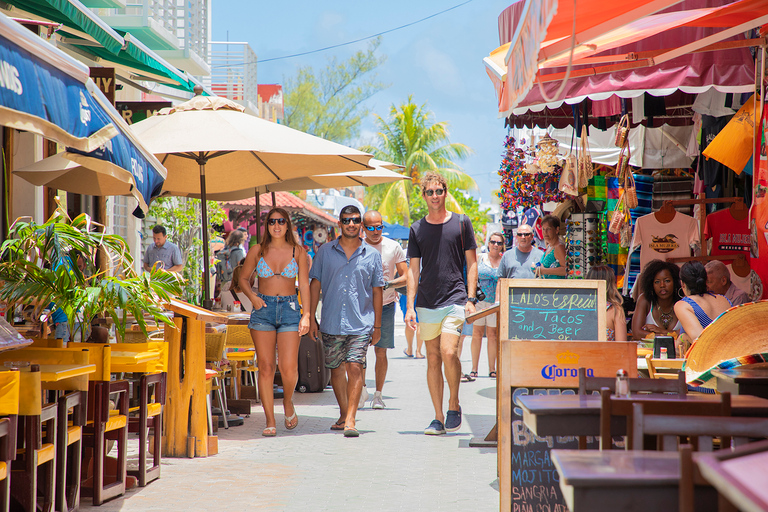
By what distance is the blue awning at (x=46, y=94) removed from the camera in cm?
314

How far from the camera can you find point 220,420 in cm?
775

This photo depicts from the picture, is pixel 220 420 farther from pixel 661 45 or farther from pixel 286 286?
pixel 661 45

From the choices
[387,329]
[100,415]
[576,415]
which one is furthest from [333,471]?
[576,415]

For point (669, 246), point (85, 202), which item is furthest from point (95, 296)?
point (85, 202)

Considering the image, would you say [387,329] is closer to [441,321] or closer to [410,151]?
[441,321]

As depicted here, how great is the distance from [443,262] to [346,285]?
924 mm

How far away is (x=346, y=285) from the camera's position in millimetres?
7496

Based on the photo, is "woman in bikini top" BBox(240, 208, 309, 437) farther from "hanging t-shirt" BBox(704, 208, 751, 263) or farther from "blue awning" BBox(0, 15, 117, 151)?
"hanging t-shirt" BBox(704, 208, 751, 263)

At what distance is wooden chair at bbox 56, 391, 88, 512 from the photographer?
4.34m

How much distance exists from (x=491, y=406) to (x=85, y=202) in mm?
6117

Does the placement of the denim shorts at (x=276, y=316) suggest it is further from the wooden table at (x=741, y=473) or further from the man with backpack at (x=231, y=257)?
the wooden table at (x=741, y=473)

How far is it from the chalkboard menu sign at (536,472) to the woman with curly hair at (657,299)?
139 inches

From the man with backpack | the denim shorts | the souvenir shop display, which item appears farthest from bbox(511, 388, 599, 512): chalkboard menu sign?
the man with backpack

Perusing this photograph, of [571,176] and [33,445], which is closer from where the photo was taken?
[33,445]
